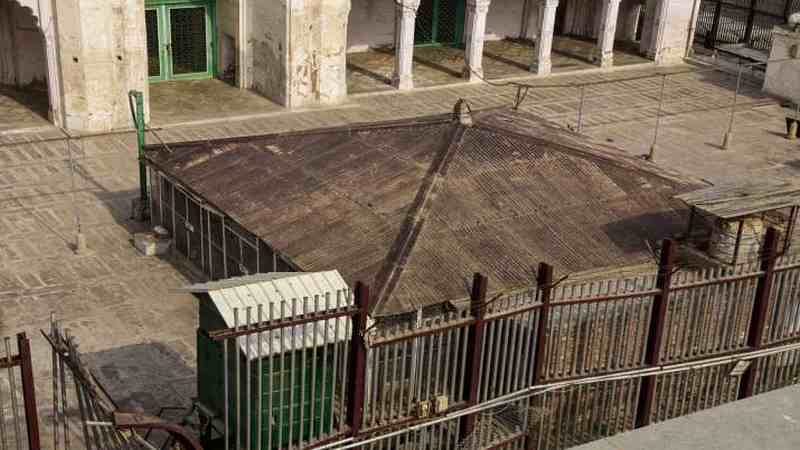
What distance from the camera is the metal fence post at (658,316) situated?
34.9 feet

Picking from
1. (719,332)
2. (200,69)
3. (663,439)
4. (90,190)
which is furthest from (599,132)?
(663,439)

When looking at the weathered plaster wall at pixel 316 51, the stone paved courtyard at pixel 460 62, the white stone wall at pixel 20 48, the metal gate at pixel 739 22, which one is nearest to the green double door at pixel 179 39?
the white stone wall at pixel 20 48

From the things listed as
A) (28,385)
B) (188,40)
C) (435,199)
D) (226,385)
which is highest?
(28,385)

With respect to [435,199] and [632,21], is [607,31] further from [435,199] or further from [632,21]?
[435,199]

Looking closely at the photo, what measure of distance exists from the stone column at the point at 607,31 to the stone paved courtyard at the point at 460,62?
1.30 feet

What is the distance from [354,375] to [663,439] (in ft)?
10.2

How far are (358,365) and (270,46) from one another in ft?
58.5

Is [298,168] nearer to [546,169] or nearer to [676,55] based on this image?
[546,169]

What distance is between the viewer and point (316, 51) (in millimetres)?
26422

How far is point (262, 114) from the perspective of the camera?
26078 millimetres

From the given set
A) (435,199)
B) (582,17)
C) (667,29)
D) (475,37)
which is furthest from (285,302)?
(582,17)

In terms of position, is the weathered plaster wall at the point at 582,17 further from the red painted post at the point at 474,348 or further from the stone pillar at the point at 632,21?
the red painted post at the point at 474,348

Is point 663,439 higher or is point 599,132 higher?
point 663,439

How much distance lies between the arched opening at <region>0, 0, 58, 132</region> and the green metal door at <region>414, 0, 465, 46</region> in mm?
10389
